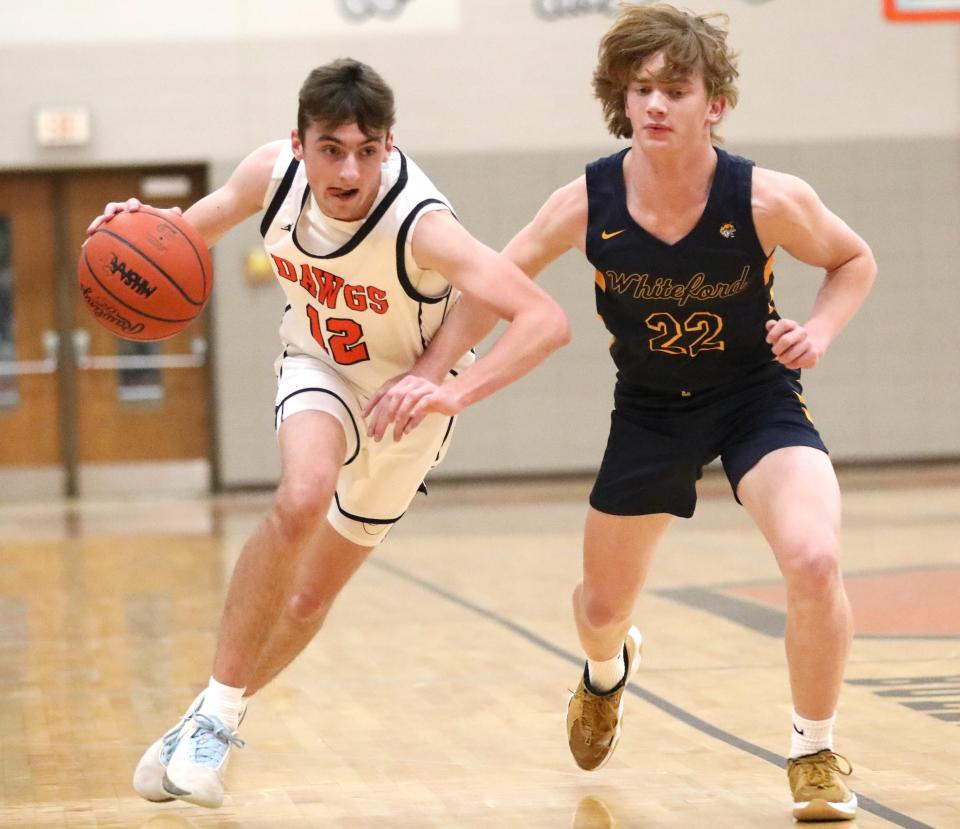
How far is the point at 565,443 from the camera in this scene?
1223cm

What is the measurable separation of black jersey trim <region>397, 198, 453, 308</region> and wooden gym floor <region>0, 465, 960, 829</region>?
1.12 metres

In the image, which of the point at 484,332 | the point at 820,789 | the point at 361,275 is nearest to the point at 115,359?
the point at 361,275

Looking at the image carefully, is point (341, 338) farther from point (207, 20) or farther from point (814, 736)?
point (207, 20)

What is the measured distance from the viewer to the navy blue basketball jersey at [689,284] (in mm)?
3377

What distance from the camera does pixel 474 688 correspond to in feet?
15.7

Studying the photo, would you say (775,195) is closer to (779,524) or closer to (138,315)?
(779,524)

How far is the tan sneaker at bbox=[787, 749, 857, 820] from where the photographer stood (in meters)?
3.14

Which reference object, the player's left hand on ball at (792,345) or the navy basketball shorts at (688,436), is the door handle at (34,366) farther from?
the player's left hand on ball at (792,345)

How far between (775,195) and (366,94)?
2.94 ft

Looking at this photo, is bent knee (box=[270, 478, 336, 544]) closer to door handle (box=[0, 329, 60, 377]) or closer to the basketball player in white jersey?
the basketball player in white jersey

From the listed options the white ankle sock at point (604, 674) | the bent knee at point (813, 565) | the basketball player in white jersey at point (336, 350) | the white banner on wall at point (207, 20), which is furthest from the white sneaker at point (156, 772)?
the white banner on wall at point (207, 20)

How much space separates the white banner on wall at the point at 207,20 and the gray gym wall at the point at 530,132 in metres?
0.02

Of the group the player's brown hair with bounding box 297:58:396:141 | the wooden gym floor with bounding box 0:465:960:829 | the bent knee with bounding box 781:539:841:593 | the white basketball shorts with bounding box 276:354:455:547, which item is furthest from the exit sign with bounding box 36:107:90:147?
the bent knee with bounding box 781:539:841:593

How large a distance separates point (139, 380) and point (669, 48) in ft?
30.6
